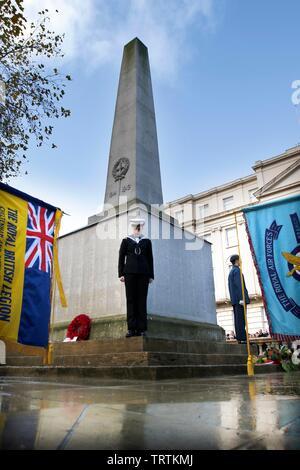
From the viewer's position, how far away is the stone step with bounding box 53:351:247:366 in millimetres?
4172

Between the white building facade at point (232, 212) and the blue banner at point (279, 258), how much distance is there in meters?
22.2

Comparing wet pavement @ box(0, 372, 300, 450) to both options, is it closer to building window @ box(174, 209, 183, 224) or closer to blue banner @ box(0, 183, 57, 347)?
blue banner @ box(0, 183, 57, 347)

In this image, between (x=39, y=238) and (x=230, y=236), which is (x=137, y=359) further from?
(x=230, y=236)

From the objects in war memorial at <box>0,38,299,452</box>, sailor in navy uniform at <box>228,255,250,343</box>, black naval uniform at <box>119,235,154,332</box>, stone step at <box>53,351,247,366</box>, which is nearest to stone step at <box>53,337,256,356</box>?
war memorial at <box>0,38,299,452</box>

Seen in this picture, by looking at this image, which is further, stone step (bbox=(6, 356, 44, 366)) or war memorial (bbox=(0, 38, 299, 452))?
stone step (bbox=(6, 356, 44, 366))

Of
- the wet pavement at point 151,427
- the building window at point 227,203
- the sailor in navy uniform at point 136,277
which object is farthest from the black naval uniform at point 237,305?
the building window at point 227,203

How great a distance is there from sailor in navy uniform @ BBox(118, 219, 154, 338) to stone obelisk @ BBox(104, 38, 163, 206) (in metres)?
2.60

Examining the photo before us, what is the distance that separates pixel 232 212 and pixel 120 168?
22.4m

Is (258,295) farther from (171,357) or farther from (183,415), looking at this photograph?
(183,415)

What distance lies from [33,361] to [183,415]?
5.52m

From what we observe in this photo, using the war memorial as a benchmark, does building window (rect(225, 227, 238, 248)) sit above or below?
above

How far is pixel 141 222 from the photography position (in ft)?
19.0

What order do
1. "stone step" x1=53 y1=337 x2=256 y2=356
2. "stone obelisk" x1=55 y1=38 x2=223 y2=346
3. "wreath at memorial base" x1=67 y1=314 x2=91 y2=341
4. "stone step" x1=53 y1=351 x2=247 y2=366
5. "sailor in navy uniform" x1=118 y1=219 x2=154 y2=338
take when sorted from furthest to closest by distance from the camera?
"stone obelisk" x1=55 y1=38 x2=223 y2=346, "wreath at memorial base" x1=67 y1=314 x2=91 y2=341, "sailor in navy uniform" x1=118 y1=219 x2=154 y2=338, "stone step" x1=53 y1=337 x2=256 y2=356, "stone step" x1=53 y1=351 x2=247 y2=366
